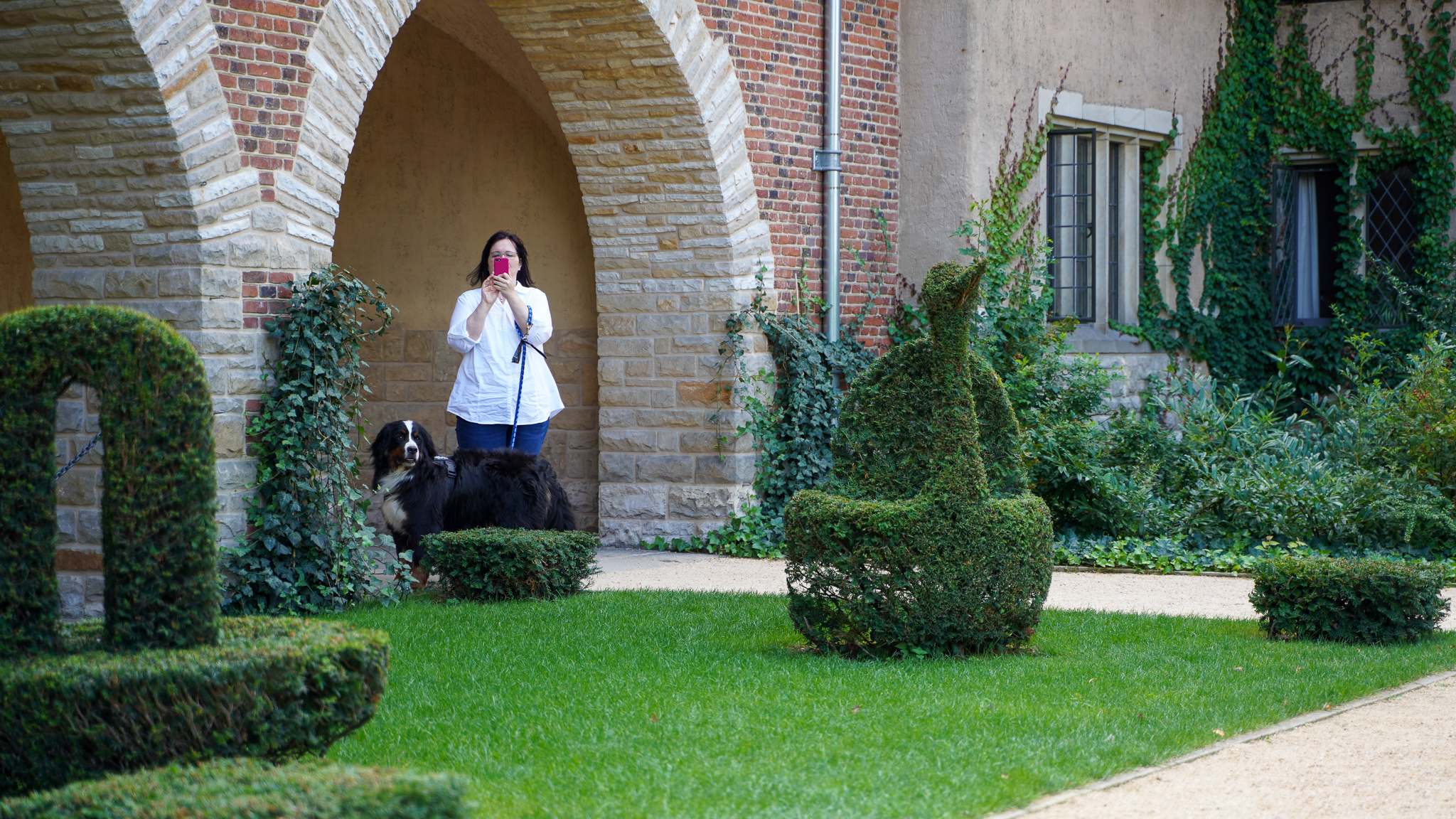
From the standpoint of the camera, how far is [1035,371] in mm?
10945

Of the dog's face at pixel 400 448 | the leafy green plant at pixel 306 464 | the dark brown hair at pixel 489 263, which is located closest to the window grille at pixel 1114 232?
the dark brown hair at pixel 489 263

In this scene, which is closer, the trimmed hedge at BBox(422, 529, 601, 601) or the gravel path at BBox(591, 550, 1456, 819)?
the gravel path at BBox(591, 550, 1456, 819)

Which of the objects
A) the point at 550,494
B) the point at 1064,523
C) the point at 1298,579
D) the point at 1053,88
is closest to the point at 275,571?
the point at 550,494

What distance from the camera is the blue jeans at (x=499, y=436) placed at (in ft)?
27.7

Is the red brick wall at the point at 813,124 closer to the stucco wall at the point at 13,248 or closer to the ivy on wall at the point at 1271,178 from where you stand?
the ivy on wall at the point at 1271,178

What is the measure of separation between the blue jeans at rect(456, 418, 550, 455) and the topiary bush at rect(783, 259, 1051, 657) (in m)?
2.66

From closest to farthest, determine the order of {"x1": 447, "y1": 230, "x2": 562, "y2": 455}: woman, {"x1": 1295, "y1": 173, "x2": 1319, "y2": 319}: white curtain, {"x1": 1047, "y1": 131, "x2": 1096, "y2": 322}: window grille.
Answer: {"x1": 447, "y1": 230, "x2": 562, "y2": 455}: woman
{"x1": 1047, "y1": 131, "x2": 1096, "y2": 322}: window grille
{"x1": 1295, "y1": 173, "x2": 1319, "y2": 319}: white curtain

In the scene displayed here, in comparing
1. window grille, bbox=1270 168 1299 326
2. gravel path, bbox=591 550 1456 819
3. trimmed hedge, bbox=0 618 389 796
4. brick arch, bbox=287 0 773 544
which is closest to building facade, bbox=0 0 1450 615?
brick arch, bbox=287 0 773 544

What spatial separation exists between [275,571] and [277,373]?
37.8 inches

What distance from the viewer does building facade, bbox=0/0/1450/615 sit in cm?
944

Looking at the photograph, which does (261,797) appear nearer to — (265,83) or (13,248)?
(265,83)

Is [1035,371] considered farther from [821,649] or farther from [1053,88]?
[821,649]

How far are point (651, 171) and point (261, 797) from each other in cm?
769

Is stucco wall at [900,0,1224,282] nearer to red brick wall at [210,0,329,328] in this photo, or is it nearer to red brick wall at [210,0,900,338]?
red brick wall at [210,0,900,338]
